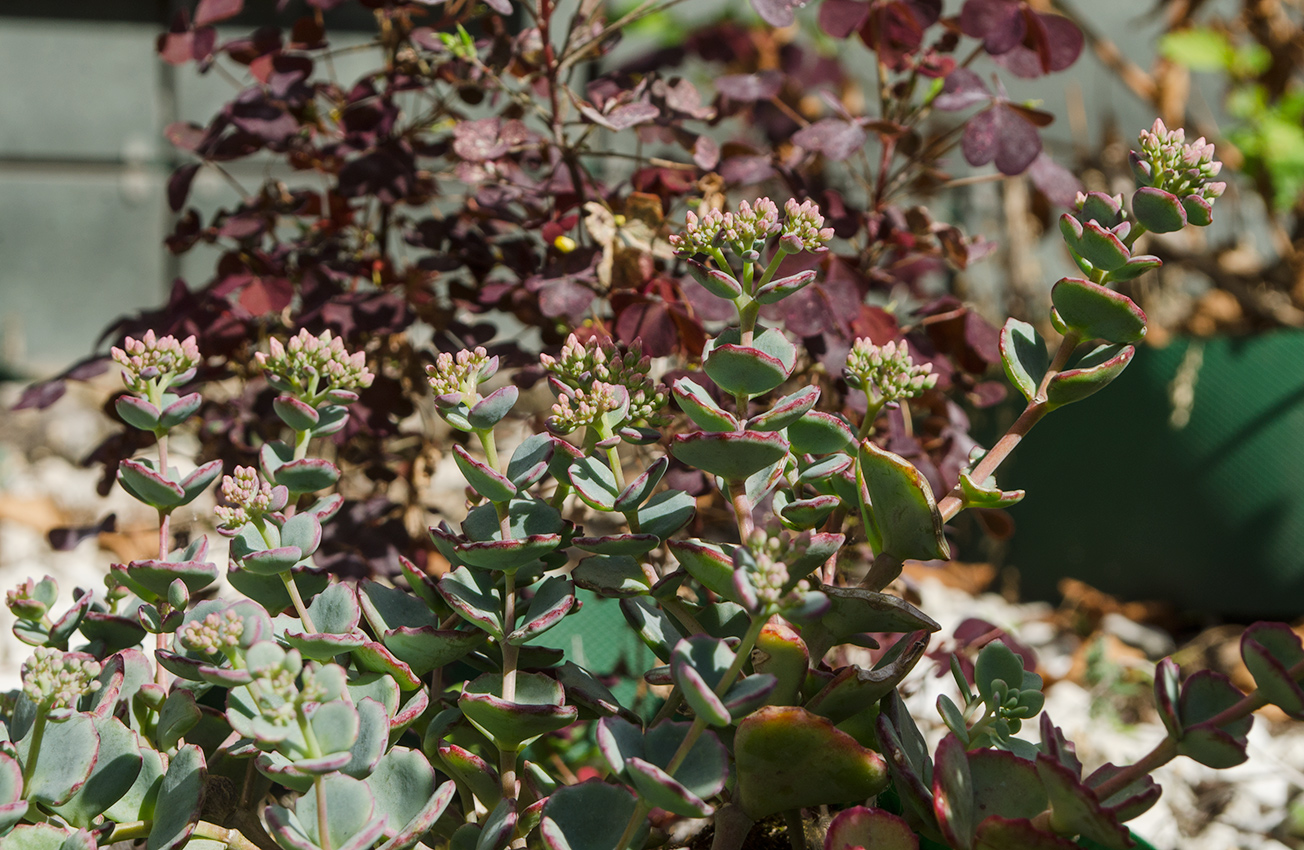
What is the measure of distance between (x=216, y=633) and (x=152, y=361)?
24 cm

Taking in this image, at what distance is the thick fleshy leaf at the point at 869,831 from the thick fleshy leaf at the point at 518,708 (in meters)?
0.17

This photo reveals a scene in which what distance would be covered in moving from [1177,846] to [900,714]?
3.52 ft

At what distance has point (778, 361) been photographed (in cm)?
61

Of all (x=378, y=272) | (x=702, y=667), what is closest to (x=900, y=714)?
(x=702, y=667)

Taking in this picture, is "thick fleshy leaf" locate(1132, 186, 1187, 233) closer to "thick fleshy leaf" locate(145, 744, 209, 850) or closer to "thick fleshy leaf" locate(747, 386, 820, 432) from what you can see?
"thick fleshy leaf" locate(747, 386, 820, 432)

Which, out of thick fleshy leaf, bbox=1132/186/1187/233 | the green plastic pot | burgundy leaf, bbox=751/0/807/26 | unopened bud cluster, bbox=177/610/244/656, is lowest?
the green plastic pot

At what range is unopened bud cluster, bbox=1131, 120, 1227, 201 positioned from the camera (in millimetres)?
633

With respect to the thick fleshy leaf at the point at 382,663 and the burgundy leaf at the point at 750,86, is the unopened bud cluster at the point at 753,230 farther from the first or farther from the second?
the burgundy leaf at the point at 750,86

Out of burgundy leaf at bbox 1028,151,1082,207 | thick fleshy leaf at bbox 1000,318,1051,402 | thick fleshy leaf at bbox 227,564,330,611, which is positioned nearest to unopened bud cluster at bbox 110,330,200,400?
thick fleshy leaf at bbox 227,564,330,611

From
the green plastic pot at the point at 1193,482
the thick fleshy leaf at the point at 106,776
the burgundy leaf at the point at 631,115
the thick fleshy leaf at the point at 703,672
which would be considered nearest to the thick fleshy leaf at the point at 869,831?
the thick fleshy leaf at the point at 703,672

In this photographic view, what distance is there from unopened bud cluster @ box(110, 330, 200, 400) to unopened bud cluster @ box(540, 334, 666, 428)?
0.26m

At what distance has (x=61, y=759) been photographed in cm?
62

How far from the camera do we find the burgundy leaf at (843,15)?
46.0 inches

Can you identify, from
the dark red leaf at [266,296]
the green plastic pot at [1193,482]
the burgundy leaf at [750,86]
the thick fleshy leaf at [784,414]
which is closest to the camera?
the thick fleshy leaf at [784,414]
